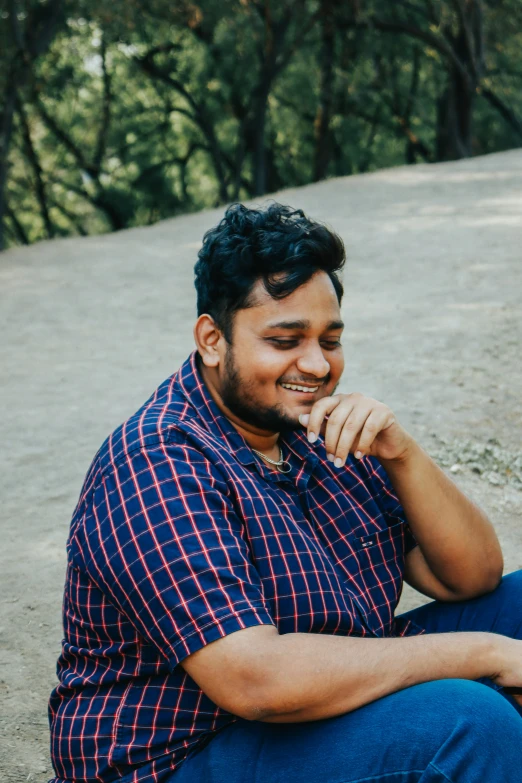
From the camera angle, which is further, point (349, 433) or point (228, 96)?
point (228, 96)

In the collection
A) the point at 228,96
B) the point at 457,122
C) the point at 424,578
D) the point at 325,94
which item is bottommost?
the point at 424,578

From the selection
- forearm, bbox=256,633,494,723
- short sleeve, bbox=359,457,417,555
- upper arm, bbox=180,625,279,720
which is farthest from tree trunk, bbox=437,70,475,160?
upper arm, bbox=180,625,279,720

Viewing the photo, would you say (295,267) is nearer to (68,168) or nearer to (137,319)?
(137,319)

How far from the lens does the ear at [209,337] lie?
2035mm

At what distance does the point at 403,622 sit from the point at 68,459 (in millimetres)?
2861

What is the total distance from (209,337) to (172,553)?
587 mm

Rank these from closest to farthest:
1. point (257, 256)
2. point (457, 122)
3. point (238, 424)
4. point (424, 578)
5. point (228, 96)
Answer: point (257, 256) → point (238, 424) → point (424, 578) → point (457, 122) → point (228, 96)

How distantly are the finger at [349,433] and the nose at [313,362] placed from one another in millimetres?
119

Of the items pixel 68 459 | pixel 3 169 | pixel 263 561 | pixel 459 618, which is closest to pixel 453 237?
pixel 68 459

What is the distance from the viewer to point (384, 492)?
229cm

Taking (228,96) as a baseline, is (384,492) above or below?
below

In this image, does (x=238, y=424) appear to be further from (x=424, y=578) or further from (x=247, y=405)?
(x=424, y=578)

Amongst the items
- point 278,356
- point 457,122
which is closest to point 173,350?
point 278,356

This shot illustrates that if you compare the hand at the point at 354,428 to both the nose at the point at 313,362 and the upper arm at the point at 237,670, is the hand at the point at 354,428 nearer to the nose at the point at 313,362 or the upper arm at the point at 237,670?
the nose at the point at 313,362
